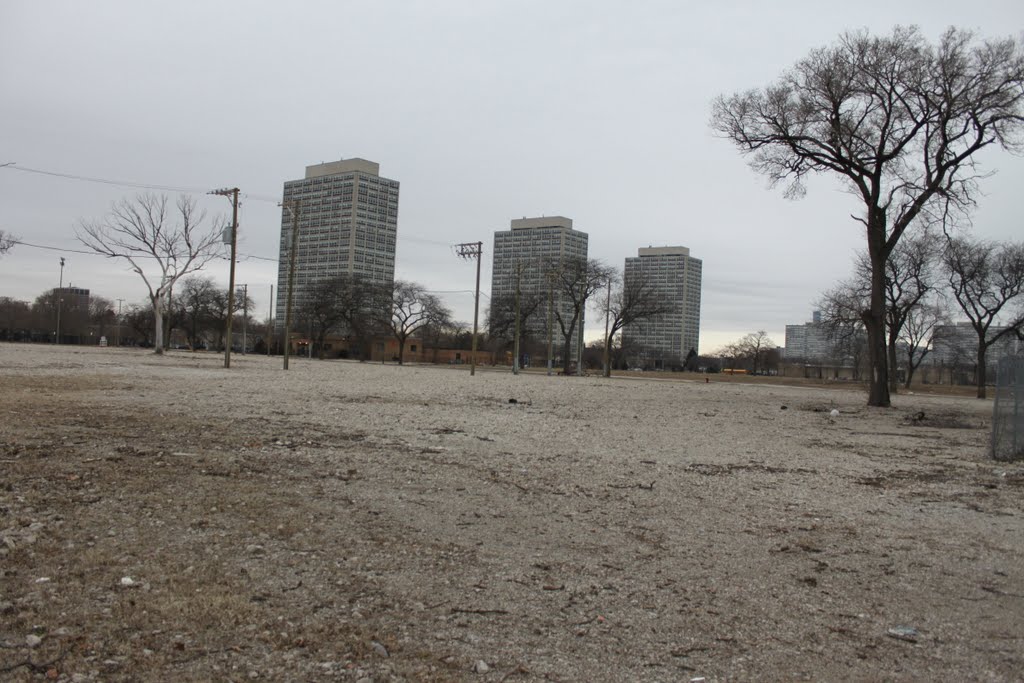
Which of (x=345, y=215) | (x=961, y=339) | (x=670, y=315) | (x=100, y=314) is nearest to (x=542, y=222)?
(x=345, y=215)

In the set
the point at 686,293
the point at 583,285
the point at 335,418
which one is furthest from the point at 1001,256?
the point at 686,293

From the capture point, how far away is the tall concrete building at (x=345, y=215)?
50.9 m

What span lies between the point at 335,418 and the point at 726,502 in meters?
7.65

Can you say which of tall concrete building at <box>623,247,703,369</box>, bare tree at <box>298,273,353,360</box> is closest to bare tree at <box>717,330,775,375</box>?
tall concrete building at <box>623,247,703,369</box>

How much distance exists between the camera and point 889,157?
26734mm

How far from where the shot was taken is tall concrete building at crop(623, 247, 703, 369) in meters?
94.2

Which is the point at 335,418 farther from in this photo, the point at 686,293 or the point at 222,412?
the point at 686,293

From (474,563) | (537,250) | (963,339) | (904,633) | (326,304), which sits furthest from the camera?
(326,304)

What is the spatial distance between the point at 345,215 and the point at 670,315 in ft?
188

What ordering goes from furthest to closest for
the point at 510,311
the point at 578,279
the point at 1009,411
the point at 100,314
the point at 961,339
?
the point at 100,314 < the point at 510,311 < the point at 961,339 < the point at 578,279 < the point at 1009,411

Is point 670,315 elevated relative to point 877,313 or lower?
elevated

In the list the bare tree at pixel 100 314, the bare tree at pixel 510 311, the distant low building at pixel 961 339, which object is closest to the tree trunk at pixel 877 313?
the distant low building at pixel 961 339

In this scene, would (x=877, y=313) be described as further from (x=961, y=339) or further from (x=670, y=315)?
(x=670, y=315)

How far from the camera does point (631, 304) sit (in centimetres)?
6094
